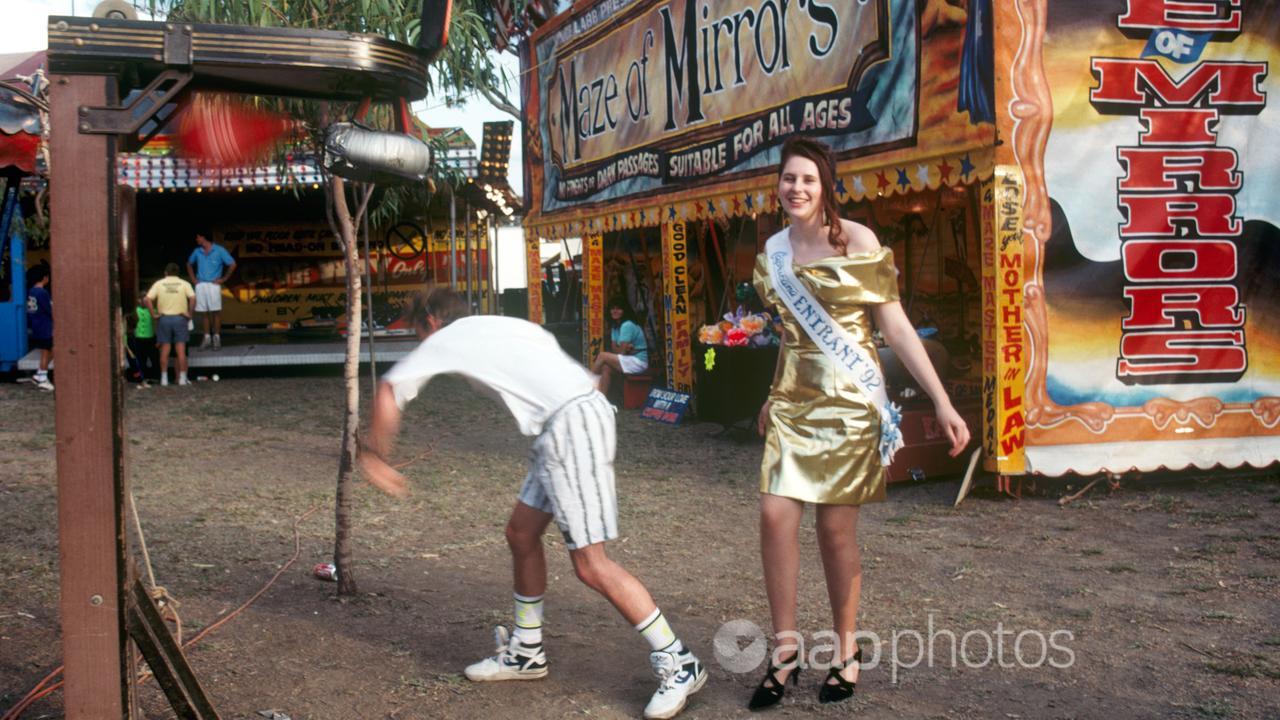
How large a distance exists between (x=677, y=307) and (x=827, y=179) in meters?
7.79

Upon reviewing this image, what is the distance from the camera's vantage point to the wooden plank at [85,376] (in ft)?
9.33

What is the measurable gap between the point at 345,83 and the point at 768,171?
19.9 ft

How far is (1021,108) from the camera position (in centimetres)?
660

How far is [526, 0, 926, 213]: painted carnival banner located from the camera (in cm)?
775

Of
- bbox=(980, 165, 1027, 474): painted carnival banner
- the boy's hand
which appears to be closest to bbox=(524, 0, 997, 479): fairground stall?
bbox=(980, 165, 1027, 474): painted carnival banner

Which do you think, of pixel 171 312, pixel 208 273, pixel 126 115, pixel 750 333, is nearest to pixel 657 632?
pixel 126 115

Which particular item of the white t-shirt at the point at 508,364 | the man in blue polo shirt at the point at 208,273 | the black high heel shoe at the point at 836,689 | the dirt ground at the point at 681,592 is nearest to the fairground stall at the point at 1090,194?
the dirt ground at the point at 681,592

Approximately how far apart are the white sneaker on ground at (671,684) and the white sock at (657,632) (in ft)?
0.06

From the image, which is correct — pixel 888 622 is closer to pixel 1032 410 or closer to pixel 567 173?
pixel 1032 410

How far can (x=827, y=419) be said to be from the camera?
11.5 ft

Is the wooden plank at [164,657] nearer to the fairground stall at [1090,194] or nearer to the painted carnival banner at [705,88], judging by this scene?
the fairground stall at [1090,194]

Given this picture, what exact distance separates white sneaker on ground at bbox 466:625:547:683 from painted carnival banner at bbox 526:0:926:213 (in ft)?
15.6

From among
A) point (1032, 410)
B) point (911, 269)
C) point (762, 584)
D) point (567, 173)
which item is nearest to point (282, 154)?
point (762, 584)

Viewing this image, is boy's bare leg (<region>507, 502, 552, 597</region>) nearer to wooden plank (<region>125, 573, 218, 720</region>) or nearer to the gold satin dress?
the gold satin dress
